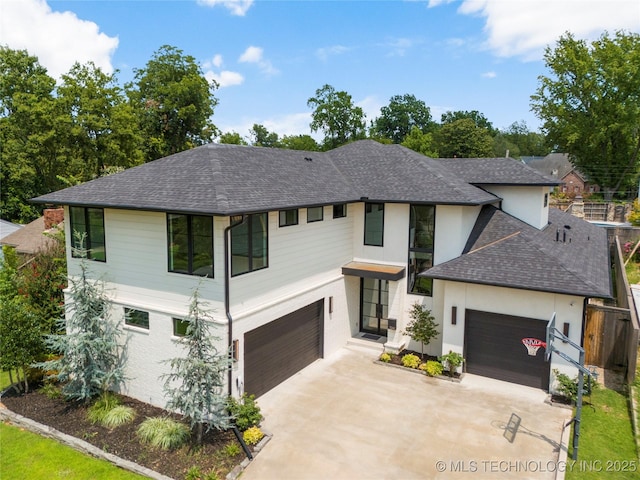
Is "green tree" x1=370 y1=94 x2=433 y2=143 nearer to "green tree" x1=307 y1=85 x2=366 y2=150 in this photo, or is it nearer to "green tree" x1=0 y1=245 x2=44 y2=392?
"green tree" x1=307 y1=85 x2=366 y2=150

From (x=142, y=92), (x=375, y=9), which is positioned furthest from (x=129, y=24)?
(x=142, y=92)

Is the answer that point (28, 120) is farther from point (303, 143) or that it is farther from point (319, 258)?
point (303, 143)

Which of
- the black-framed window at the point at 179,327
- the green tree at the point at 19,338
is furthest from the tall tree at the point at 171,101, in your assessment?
the black-framed window at the point at 179,327

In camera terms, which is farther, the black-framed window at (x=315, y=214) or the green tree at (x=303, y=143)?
the green tree at (x=303, y=143)

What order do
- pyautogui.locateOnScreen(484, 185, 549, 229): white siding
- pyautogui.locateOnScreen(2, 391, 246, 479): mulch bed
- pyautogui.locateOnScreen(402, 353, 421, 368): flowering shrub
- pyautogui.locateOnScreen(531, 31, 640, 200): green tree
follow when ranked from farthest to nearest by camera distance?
pyautogui.locateOnScreen(531, 31, 640, 200): green tree < pyautogui.locateOnScreen(484, 185, 549, 229): white siding < pyautogui.locateOnScreen(402, 353, 421, 368): flowering shrub < pyautogui.locateOnScreen(2, 391, 246, 479): mulch bed

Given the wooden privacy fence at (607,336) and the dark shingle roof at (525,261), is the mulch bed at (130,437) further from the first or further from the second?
the wooden privacy fence at (607,336)

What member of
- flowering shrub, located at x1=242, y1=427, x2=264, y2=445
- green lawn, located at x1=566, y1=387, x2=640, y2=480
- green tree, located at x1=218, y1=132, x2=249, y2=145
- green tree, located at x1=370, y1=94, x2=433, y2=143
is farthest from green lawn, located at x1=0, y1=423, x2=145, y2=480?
green tree, located at x1=370, y1=94, x2=433, y2=143
